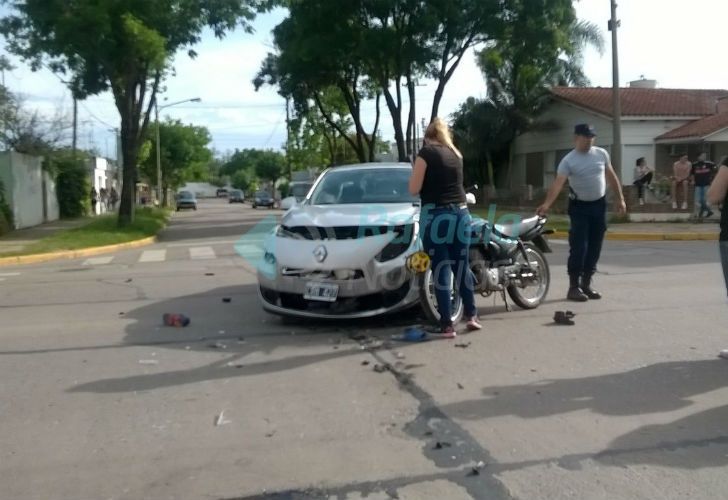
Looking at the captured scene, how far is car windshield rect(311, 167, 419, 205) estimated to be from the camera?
28.8 feet

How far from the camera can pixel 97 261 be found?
1673 centimetres

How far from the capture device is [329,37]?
3123cm

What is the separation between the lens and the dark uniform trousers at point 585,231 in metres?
8.98

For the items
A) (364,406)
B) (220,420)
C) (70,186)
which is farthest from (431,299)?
(70,186)

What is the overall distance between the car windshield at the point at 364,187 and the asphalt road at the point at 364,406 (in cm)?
135

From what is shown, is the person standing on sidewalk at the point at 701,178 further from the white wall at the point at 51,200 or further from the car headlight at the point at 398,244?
the white wall at the point at 51,200

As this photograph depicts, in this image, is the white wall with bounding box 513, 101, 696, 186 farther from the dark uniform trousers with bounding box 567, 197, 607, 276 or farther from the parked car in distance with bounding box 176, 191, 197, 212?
the parked car in distance with bounding box 176, 191, 197, 212

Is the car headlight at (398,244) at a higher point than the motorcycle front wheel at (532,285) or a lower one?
higher

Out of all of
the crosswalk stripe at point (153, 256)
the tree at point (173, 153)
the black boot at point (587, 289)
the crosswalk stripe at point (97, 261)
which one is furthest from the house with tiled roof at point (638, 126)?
the tree at point (173, 153)

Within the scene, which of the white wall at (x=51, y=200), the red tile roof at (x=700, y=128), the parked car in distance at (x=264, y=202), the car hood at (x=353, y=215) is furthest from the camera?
the parked car in distance at (x=264, y=202)

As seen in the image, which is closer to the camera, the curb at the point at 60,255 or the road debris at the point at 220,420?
the road debris at the point at 220,420

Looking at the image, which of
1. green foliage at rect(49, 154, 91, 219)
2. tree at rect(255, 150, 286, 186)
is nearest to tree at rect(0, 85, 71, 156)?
green foliage at rect(49, 154, 91, 219)

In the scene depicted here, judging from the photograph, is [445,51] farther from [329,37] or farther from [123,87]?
[123,87]

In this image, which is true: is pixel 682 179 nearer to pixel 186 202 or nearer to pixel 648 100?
pixel 648 100
